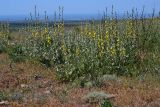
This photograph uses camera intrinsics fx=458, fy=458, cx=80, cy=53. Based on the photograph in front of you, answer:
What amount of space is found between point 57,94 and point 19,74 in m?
3.40

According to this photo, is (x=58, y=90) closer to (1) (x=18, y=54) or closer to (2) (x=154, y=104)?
(2) (x=154, y=104)

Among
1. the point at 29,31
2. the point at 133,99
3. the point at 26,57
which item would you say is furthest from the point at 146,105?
the point at 29,31

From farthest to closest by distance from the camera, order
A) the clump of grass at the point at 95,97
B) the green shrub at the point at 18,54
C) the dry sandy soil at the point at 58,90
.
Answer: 1. the green shrub at the point at 18,54
2. the clump of grass at the point at 95,97
3. the dry sandy soil at the point at 58,90

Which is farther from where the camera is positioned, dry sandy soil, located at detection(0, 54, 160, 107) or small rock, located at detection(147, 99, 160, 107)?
dry sandy soil, located at detection(0, 54, 160, 107)

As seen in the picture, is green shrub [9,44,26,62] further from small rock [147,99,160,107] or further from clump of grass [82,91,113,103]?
small rock [147,99,160,107]

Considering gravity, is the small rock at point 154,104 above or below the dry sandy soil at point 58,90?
above

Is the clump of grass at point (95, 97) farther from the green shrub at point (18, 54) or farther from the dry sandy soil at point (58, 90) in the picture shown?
the green shrub at point (18, 54)

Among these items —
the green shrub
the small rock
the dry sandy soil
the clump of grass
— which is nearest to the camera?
the small rock

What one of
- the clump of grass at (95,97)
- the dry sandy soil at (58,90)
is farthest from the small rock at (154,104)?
the clump of grass at (95,97)

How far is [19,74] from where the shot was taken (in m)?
14.2

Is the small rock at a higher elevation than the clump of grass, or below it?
higher

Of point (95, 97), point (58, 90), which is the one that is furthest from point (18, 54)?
point (95, 97)

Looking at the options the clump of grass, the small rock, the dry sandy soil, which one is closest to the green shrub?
the dry sandy soil

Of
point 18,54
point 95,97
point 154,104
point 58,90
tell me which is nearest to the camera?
point 154,104
